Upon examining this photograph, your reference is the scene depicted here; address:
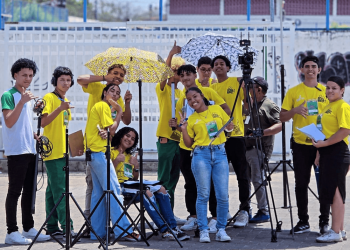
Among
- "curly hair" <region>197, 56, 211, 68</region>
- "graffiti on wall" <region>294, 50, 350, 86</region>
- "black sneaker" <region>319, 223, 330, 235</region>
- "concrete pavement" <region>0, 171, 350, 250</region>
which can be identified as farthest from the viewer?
"graffiti on wall" <region>294, 50, 350, 86</region>

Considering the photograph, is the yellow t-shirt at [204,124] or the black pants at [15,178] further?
the yellow t-shirt at [204,124]

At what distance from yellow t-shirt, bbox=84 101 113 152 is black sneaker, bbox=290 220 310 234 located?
8.12 ft

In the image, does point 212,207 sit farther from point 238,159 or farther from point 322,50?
point 322,50

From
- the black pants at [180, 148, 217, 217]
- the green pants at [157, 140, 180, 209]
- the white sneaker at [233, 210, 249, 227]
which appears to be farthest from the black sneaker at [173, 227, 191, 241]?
the green pants at [157, 140, 180, 209]

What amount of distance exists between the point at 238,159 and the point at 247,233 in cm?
93

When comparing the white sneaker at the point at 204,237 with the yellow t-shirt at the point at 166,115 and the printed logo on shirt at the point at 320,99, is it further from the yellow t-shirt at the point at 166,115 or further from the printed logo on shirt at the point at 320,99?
the printed logo on shirt at the point at 320,99

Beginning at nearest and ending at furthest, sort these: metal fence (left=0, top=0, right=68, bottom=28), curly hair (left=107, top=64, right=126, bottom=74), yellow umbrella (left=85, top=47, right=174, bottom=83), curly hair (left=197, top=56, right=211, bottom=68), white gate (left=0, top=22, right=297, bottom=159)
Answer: yellow umbrella (left=85, top=47, right=174, bottom=83)
curly hair (left=107, top=64, right=126, bottom=74)
curly hair (left=197, top=56, right=211, bottom=68)
white gate (left=0, top=22, right=297, bottom=159)
metal fence (left=0, top=0, right=68, bottom=28)

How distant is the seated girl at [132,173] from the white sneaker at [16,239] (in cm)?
123

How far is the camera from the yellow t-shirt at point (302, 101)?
7.26 meters

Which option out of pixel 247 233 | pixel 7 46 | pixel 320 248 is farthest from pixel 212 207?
pixel 7 46

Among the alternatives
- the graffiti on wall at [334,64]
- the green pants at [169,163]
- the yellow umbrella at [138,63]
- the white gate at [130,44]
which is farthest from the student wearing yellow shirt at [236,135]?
the graffiti on wall at [334,64]

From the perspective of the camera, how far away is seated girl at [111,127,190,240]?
7.16 metres

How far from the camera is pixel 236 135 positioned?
765 cm

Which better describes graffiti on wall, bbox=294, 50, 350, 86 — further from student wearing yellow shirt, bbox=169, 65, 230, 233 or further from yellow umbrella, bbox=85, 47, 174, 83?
yellow umbrella, bbox=85, 47, 174, 83
